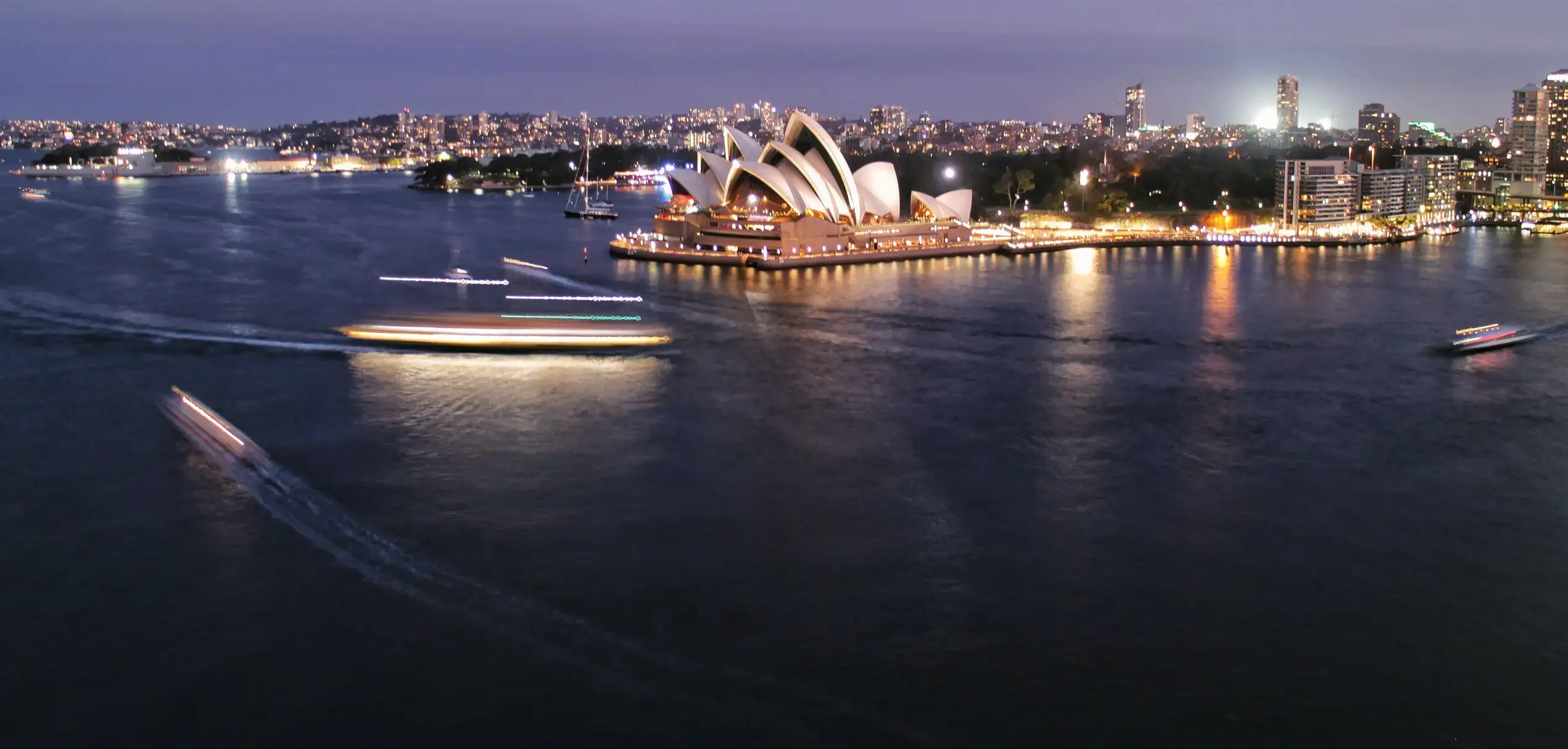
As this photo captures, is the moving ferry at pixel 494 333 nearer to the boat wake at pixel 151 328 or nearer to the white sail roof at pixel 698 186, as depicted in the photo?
the boat wake at pixel 151 328

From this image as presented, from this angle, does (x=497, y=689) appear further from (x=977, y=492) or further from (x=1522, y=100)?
(x=1522, y=100)

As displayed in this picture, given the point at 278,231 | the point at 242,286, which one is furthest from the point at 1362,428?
the point at 278,231

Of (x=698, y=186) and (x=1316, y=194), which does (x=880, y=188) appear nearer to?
(x=698, y=186)

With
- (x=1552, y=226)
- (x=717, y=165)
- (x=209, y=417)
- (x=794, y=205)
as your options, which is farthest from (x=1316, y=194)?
(x=209, y=417)

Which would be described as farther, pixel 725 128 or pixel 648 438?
pixel 725 128

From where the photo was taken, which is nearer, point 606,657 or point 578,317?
point 606,657
